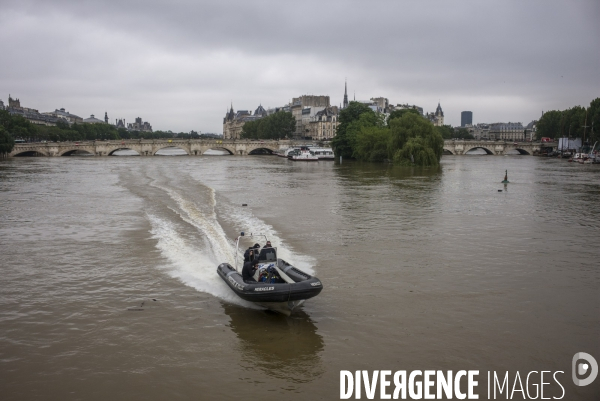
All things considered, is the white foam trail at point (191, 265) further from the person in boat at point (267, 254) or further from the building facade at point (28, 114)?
the building facade at point (28, 114)

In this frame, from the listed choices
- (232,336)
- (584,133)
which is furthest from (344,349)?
(584,133)

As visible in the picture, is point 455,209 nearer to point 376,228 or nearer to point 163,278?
point 376,228

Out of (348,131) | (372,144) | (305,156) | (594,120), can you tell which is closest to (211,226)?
(372,144)

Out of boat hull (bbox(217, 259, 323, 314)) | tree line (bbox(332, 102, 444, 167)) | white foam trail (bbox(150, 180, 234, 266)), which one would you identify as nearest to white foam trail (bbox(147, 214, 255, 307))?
white foam trail (bbox(150, 180, 234, 266))

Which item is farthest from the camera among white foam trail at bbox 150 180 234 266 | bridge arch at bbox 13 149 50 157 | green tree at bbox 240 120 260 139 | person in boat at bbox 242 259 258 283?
green tree at bbox 240 120 260 139

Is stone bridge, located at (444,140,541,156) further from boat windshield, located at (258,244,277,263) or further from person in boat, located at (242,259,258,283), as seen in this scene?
person in boat, located at (242,259,258,283)

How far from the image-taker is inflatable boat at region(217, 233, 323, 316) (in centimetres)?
1253

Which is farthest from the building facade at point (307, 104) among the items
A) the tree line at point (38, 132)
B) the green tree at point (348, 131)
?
the green tree at point (348, 131)

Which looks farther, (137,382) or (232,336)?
(232,336)

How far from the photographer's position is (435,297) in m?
14.3

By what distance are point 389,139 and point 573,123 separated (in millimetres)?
55059

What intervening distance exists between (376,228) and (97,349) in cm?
1449

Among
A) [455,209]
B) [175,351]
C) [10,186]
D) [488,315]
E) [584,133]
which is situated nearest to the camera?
[175,351]

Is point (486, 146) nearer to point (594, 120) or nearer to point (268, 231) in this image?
point (594, 120)
